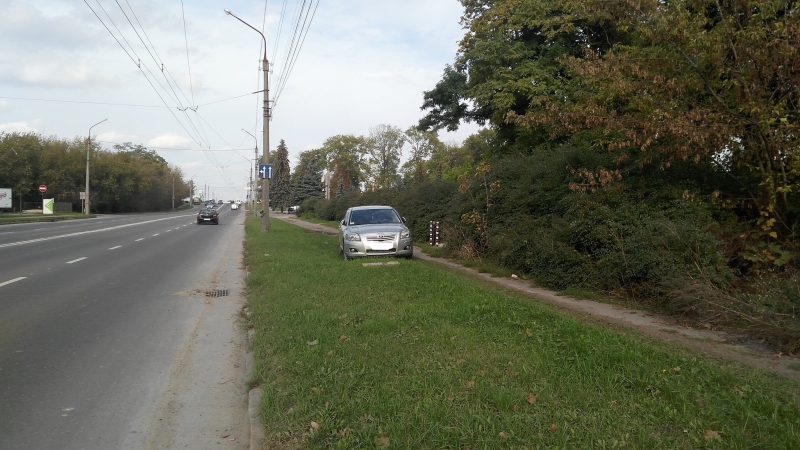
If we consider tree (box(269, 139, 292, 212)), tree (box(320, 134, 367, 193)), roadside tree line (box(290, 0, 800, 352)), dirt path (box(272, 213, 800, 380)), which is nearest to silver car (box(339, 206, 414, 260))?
roadside tree line (box(290, 0, 800, 352))

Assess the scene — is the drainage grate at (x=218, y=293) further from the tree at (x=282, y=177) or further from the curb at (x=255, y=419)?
the tree at (x=282, y=177)

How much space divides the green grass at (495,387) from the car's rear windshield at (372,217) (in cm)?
839

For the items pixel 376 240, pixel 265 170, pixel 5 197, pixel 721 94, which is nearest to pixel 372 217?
pixel 376 240

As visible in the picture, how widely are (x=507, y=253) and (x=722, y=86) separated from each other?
18.6 feet

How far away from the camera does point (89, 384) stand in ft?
19.5

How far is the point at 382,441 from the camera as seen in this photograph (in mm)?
4113

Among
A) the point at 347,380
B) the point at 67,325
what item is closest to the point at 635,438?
the point at 347,380

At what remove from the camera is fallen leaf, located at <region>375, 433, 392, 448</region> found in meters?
4.06

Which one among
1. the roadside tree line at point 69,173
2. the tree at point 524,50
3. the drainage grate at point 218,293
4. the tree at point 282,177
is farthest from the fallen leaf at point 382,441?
the tree at point 282,177

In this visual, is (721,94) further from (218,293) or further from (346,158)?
(346,158)

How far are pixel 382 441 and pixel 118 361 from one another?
4114mm

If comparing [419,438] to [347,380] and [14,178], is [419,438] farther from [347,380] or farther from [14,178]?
[14,178]

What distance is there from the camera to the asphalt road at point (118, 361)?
487 cm

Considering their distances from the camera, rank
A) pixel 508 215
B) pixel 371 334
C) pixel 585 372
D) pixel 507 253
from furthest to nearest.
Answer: pixel 508 215 → pixel 507 253 → pixel 371 334 → pixel 585 372
